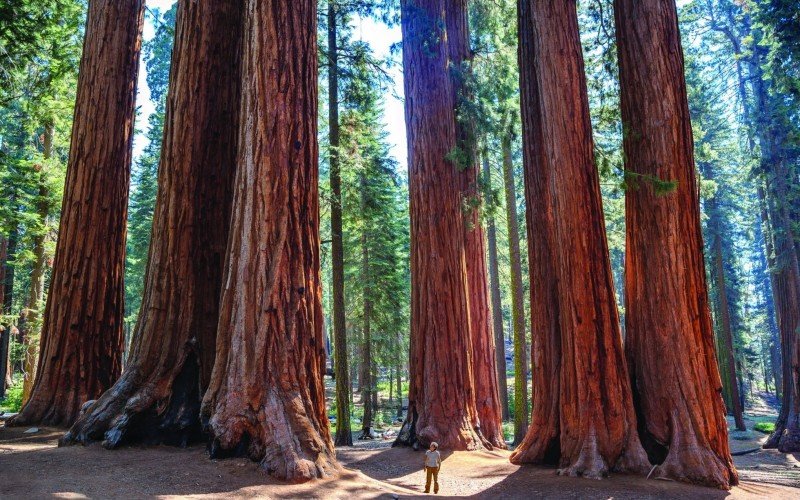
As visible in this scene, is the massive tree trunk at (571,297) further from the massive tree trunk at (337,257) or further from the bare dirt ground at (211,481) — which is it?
the massive tree trunk at (337,257)

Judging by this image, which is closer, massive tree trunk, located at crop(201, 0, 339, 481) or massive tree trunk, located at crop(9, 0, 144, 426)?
massive tree trunk, located at crop(201, 0, 339, 481)

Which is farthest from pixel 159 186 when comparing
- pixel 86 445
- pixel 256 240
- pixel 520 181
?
pixel 520 181

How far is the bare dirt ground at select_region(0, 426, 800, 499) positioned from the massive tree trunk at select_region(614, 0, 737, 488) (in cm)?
70

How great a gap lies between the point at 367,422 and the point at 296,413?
40.0 feet

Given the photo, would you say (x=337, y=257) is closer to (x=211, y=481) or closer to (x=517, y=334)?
(x=517, y=334)

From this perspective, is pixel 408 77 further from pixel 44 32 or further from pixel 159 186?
pixel 44 32

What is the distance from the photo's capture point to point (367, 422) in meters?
17.0

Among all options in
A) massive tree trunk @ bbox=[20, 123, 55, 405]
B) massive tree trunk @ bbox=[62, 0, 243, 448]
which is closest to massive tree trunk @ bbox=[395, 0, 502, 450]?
massive tree trunk @ bbox=[62, 0, 243, 448]

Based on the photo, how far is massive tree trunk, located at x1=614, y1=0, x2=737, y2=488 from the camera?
6820mm

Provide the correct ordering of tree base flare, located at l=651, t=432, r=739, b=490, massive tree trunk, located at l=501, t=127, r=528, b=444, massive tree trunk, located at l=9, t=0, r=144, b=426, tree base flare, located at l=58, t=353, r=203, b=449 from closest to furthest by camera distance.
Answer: tree base flare, located at l=58, t=353, r=203, b=449, tree base flare, located at l=651, t=432, r=739, b=490, massive tree trunk, located at l=9, t=0, r=144, b=426, massive tree trunk, located at l=501, t=127, r=528, b=444

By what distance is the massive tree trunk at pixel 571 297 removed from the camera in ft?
23.0

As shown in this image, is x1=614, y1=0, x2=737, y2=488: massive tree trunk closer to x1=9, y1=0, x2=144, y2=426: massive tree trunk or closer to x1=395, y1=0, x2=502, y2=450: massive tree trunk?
x1=395, y1=0, x2=502, y2=450: massive tree trunk

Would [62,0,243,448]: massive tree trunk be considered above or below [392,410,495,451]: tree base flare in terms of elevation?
above

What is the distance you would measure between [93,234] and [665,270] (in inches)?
334
